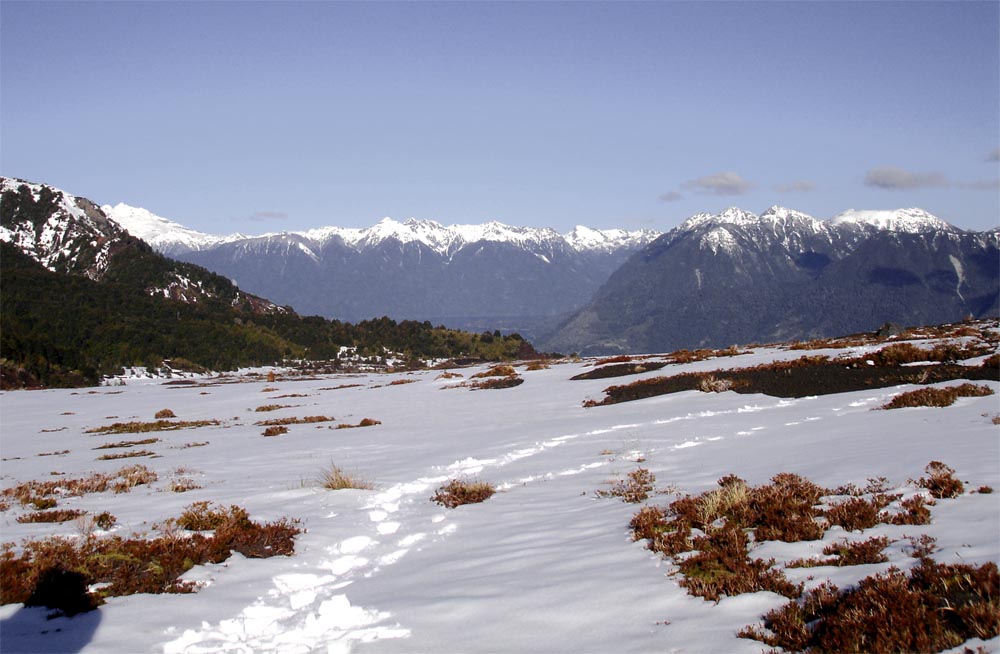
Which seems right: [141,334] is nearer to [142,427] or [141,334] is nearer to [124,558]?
[142,427]

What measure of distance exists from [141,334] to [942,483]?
324 feet

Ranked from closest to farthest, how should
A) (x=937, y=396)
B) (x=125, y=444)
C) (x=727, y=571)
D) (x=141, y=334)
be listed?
(x=727, y=571)
(x=937, y=396)
(x=125, y=444)
(x=141, y=334)

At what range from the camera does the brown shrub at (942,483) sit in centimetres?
870

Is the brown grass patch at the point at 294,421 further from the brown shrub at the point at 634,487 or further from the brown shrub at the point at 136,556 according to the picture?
the brown shrub at the point at 634,487

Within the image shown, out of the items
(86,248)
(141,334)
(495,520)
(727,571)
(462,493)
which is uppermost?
(86,248)

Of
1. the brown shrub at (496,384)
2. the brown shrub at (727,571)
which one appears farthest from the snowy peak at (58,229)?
the brown shrub at (727,571)

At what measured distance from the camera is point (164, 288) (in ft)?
408

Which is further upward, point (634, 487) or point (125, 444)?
point (125, 444)

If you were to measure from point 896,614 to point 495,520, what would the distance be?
6.56 m

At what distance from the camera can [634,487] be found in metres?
11.5

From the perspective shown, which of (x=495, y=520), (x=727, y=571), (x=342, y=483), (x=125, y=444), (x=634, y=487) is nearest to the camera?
(x=727, y=571)

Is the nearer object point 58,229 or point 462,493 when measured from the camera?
point 462,493

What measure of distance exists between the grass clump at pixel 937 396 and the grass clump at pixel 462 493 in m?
11.8

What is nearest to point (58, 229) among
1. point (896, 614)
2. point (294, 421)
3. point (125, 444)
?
point (294, 421)
